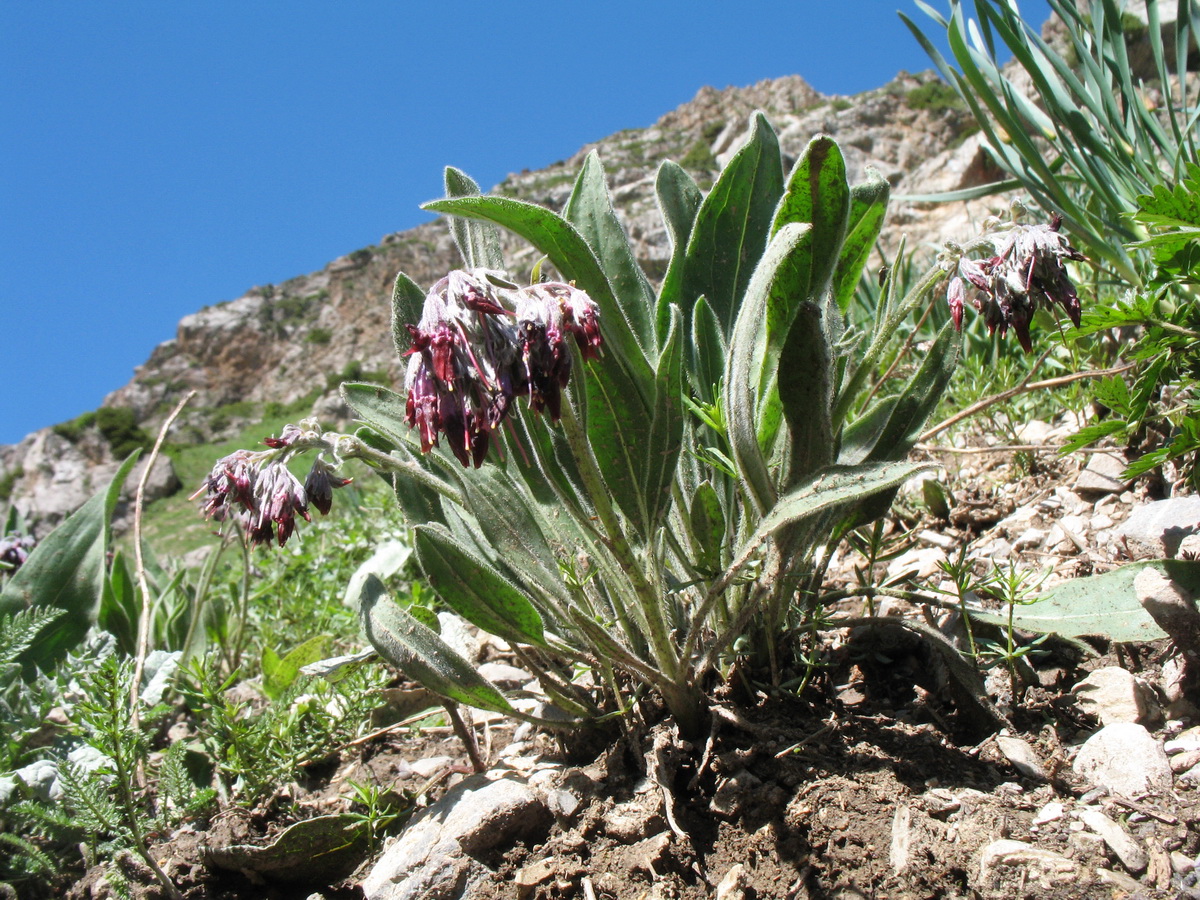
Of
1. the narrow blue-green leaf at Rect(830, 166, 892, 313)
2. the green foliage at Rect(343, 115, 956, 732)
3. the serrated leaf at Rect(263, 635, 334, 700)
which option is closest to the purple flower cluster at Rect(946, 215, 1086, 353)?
the green foliage at Rect(343, 115, 956, 732)

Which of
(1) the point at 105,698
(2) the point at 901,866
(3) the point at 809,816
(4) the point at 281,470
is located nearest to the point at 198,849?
(1) the point at 105,698

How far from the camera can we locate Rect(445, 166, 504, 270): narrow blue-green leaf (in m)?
1.64

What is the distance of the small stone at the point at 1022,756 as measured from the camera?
1309mm

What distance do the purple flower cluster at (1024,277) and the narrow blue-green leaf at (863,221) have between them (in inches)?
10.9

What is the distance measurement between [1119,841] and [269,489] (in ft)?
4.76

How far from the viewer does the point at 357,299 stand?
85.1 meters

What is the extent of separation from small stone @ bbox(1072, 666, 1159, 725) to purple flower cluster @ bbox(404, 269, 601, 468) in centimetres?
115

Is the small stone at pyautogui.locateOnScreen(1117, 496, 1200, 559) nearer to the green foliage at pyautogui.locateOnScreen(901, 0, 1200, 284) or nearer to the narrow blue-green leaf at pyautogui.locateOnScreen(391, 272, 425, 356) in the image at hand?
the green foliage at pyautogui.locateOnScreen(901, 0, 1200, 284)

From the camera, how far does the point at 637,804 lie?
1416 mm

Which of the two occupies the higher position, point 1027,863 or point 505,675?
point 505,675

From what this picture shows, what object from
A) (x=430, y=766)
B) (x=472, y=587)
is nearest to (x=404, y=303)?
(x=472, y=587)

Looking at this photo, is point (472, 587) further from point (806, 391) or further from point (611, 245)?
point (611, 245)

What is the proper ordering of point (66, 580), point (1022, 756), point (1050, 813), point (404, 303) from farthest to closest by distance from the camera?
1. point (66, 580)
2. point (404, 303)
3. point (1022, 756)
4. point (1050, 813)

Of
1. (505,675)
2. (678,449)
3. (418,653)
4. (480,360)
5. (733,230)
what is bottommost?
(505,675)
